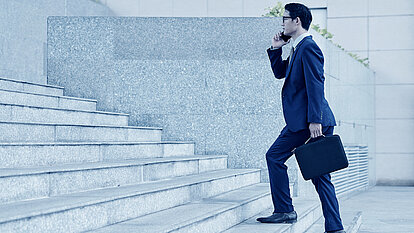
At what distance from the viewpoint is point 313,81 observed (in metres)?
5.22

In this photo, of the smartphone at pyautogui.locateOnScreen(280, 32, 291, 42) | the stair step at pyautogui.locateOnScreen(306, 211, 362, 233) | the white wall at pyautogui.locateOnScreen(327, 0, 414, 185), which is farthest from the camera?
the white wall at pyautogui.locateOnScreen(327, 0, 414, 185)

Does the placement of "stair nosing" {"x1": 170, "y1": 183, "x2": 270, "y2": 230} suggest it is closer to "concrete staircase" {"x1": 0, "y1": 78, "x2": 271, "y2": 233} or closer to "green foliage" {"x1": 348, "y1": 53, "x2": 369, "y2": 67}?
"concrete staircase" {"x1": 0, "y1": 78, "x2": 271, "y2": 233}

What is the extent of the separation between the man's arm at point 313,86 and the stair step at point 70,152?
1951mm

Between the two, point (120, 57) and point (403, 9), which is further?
point (403, 9)

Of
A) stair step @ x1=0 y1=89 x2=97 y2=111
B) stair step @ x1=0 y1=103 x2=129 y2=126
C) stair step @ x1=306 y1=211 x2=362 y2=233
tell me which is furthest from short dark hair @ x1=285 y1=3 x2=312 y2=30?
stair step @ x1=0 y1=89 x2=97 y2=111

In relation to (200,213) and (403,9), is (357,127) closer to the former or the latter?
(403,9)

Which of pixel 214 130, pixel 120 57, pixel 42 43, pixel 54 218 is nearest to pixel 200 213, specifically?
pixel 54 218

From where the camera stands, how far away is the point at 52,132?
19.8 feet

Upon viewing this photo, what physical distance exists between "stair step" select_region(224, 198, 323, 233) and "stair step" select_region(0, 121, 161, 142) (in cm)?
179

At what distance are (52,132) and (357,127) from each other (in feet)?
27.7

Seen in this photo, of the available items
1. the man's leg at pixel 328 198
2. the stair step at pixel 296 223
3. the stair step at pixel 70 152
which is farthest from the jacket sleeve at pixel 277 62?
the stair step at pixel 70 152

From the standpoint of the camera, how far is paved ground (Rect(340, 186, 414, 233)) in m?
8.23

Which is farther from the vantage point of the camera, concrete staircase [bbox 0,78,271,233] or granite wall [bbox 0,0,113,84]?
granite wall [bbox 0,0,113,84]

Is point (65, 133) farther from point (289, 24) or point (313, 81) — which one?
point (313, 81)
